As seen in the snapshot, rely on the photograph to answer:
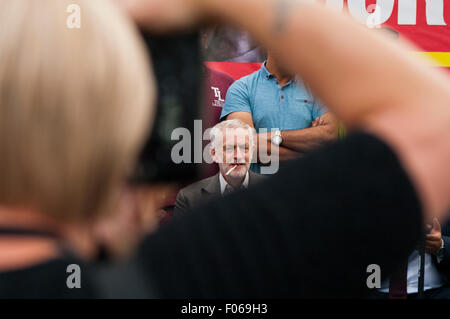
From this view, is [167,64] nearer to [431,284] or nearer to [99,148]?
[99,148]

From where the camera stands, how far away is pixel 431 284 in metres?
2.65

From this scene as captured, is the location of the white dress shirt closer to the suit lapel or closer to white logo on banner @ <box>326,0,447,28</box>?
the suit lapel

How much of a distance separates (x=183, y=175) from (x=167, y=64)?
0.42ft

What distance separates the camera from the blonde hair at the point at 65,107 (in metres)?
0.49

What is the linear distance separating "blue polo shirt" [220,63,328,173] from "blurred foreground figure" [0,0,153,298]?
8.22ft

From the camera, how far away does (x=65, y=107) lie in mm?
493

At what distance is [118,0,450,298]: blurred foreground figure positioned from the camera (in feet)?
1.72

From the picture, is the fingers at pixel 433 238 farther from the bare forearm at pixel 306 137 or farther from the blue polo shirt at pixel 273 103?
the blue polo shirt at pixel 273 103

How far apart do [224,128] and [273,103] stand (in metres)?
0.32

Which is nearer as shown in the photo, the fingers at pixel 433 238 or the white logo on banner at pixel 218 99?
the fingers at pixel 433 238

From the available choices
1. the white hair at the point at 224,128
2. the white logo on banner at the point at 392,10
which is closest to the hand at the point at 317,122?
the white hair at the point at 224,128

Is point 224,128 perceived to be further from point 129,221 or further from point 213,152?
point 129,221

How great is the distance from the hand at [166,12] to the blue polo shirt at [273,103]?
243cm

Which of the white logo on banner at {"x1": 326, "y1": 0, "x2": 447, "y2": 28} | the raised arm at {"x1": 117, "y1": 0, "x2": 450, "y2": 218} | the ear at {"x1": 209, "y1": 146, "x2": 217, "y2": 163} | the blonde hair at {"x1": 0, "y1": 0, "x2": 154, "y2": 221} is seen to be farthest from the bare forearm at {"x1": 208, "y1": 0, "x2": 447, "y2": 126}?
the white logo on banner at {"x1": 326, "y1": 0, "x2": 447, "y2": 28}
